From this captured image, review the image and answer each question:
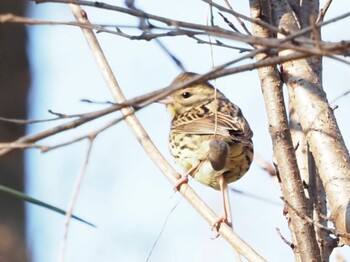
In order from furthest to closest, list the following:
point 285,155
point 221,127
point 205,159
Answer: point 221,127
point 205,159
point 285,155

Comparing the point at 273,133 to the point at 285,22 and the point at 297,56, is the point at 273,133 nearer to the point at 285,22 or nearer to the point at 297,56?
the point at 285,22

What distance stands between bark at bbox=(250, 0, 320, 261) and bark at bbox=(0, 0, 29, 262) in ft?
7.15

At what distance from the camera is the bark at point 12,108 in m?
5.19

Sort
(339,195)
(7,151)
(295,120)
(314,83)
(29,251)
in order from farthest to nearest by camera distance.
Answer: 1. (29,251)
2. (295,120)
3. (314,83)
4. (339,195)
5. (7,151)

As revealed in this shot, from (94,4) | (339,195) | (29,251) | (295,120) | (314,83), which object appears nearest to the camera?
(94,4)

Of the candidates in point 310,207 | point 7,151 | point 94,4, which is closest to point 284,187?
point 310,207

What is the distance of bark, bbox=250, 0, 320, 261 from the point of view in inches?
118

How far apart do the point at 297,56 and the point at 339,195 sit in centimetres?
131

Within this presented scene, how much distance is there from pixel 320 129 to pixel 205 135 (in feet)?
6.41

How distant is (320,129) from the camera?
10.6 ft

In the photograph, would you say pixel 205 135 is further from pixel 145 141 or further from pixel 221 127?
pixel 145 141

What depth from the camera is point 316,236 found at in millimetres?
3164

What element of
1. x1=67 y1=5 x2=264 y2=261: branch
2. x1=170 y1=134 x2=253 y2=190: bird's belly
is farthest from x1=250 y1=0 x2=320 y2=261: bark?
x1=170 y1=134 x2=253 y2=190: bird's belly

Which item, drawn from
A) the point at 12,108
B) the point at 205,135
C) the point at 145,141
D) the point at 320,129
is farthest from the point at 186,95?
the point at 320,129
